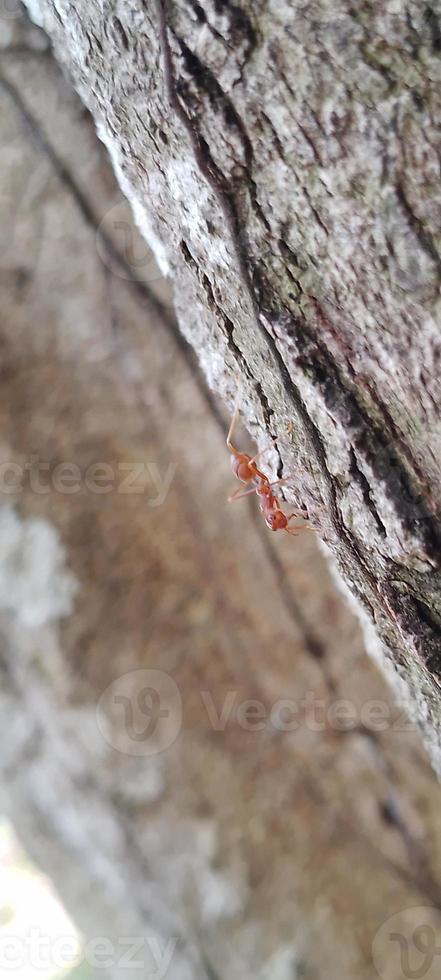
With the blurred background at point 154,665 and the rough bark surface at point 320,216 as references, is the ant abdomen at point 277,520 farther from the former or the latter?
the blurred background at point 154,665

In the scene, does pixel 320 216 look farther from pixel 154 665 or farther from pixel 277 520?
pixel 154 665

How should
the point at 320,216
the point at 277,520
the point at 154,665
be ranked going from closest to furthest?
the point at 320,216
the point at 277,520
the point at 154,665

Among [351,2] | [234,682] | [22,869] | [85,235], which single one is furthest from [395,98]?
[22,869]

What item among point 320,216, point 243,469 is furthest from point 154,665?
point 320,216

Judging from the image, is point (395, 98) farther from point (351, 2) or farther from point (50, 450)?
point (50, 450)

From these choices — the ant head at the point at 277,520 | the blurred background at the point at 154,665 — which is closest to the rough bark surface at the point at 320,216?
the ant head at the point at 277,520

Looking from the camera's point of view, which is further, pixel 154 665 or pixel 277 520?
pixel 154 665

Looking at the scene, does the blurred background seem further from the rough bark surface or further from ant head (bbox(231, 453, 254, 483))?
the rough bark surface
